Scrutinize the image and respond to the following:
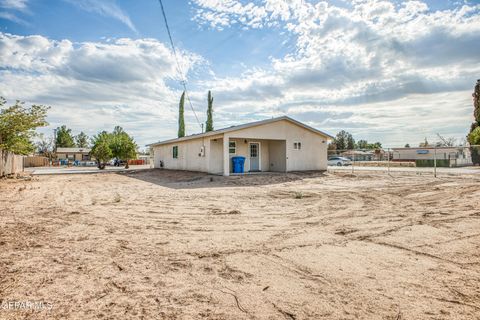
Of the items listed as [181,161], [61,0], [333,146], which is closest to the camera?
[61,0]

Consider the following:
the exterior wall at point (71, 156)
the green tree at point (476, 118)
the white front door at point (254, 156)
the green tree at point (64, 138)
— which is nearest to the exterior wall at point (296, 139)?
the white front door at point (254, 156)

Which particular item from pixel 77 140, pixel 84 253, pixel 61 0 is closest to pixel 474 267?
pixel 84 253

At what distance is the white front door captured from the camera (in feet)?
63.1

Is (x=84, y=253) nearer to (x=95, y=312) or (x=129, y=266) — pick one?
(x=129, y=266)

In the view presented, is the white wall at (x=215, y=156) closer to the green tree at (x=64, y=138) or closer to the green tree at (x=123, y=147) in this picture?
the green tree at (x=123, y=147)

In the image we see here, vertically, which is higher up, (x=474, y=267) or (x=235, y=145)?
(x=235, y=145)

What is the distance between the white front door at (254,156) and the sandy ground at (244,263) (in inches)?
485

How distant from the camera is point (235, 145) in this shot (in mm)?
18297

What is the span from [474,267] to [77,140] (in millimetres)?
88698

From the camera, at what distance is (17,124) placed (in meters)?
16.1

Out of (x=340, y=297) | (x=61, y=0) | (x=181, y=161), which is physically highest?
(x=61, y=0)

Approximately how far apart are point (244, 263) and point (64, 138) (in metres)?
80.7

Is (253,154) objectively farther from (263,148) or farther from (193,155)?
(193,155)

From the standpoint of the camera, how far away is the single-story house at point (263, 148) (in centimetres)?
→ 1725
